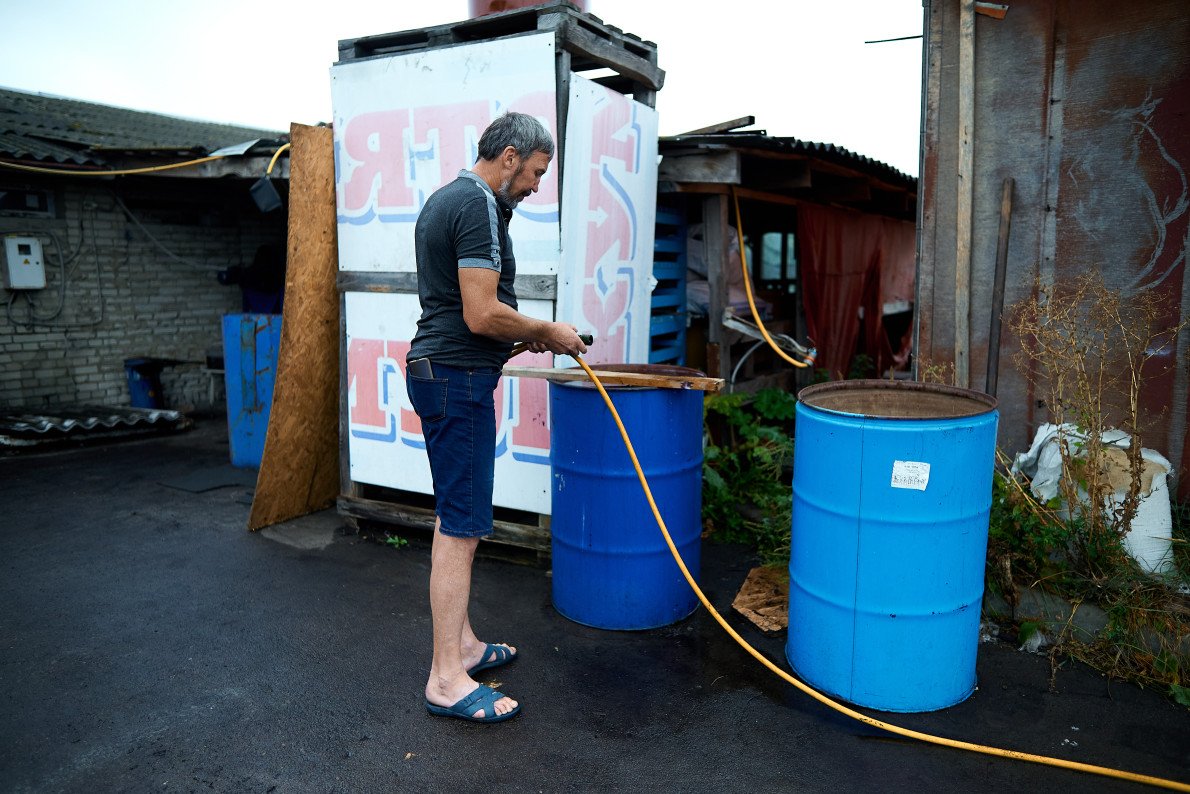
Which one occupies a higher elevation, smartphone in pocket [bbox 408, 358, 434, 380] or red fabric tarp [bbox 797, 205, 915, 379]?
red fabric tarp [bbox 797, 205, 915, 379]

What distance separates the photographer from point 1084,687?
338 centimetres

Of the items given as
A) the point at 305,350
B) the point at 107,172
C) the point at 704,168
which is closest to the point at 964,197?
the point at 704,168

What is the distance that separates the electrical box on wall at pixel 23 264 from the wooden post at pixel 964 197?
8.97 metres

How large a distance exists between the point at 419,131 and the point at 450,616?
9.87 feet

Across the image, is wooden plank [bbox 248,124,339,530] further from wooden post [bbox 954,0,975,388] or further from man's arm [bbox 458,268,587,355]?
wooden post [bbox 954,0,975,388]

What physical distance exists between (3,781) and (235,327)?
4.77 metres

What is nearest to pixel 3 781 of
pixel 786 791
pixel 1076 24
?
pixel 786 791

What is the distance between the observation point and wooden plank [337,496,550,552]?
4754 mm

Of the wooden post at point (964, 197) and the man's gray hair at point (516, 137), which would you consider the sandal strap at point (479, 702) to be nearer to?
the man's gray hair at point (516, 137)

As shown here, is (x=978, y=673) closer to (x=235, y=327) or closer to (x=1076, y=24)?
(x=1076, y=24)

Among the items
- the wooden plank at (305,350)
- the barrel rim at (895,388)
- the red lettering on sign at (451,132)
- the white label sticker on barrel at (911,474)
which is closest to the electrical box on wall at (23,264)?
the wooden plank at (305,350)

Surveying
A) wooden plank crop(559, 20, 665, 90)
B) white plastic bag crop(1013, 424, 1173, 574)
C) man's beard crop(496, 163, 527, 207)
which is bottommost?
white plastic bag crop(1013, 424, 1173, 574)

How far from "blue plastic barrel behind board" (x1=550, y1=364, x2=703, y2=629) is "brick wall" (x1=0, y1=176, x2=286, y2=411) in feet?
23.3

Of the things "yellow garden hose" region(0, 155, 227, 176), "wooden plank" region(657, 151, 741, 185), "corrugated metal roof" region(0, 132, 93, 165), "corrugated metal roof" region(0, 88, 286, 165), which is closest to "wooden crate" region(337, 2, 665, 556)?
"wooden plank" region(657, 151, 741, 185)
